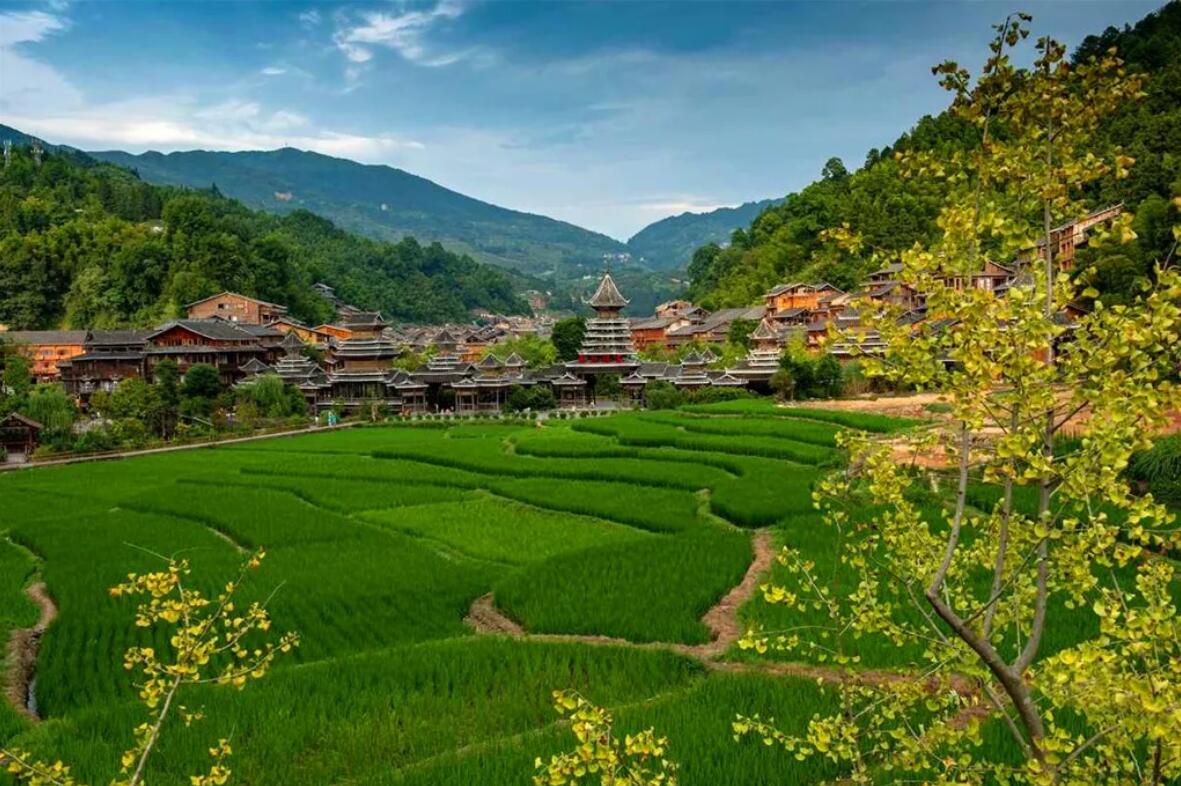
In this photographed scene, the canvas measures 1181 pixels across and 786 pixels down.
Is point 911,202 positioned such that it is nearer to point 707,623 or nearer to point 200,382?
point 200,382

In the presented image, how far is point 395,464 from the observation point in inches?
1221

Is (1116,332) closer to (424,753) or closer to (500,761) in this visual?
(500,761)

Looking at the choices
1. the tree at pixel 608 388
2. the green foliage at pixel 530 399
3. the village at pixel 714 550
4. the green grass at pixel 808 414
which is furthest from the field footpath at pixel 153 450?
the green grass at pixel 808 414

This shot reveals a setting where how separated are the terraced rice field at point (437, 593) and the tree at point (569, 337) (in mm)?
35701

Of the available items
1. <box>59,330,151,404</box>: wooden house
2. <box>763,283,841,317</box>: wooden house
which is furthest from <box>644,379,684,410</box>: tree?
<box>59,330,151,404</box>: wooden house

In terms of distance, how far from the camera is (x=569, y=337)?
67.6 metres

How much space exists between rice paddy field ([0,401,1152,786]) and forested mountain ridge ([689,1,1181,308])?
1430cm

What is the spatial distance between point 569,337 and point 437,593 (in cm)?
5377

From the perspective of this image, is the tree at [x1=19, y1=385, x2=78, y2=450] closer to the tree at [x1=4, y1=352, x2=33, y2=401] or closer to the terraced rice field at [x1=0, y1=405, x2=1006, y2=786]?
the tree at [x1=4, y1=352, x2=33, y2=401]

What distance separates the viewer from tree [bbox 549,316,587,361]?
222 feet

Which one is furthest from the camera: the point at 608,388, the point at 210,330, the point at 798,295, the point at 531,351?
the point at 531,351

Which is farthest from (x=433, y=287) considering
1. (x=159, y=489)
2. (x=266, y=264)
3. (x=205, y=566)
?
(x=205, y=566)

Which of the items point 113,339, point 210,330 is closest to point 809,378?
point 210,330

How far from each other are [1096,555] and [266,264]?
86.0 metres
